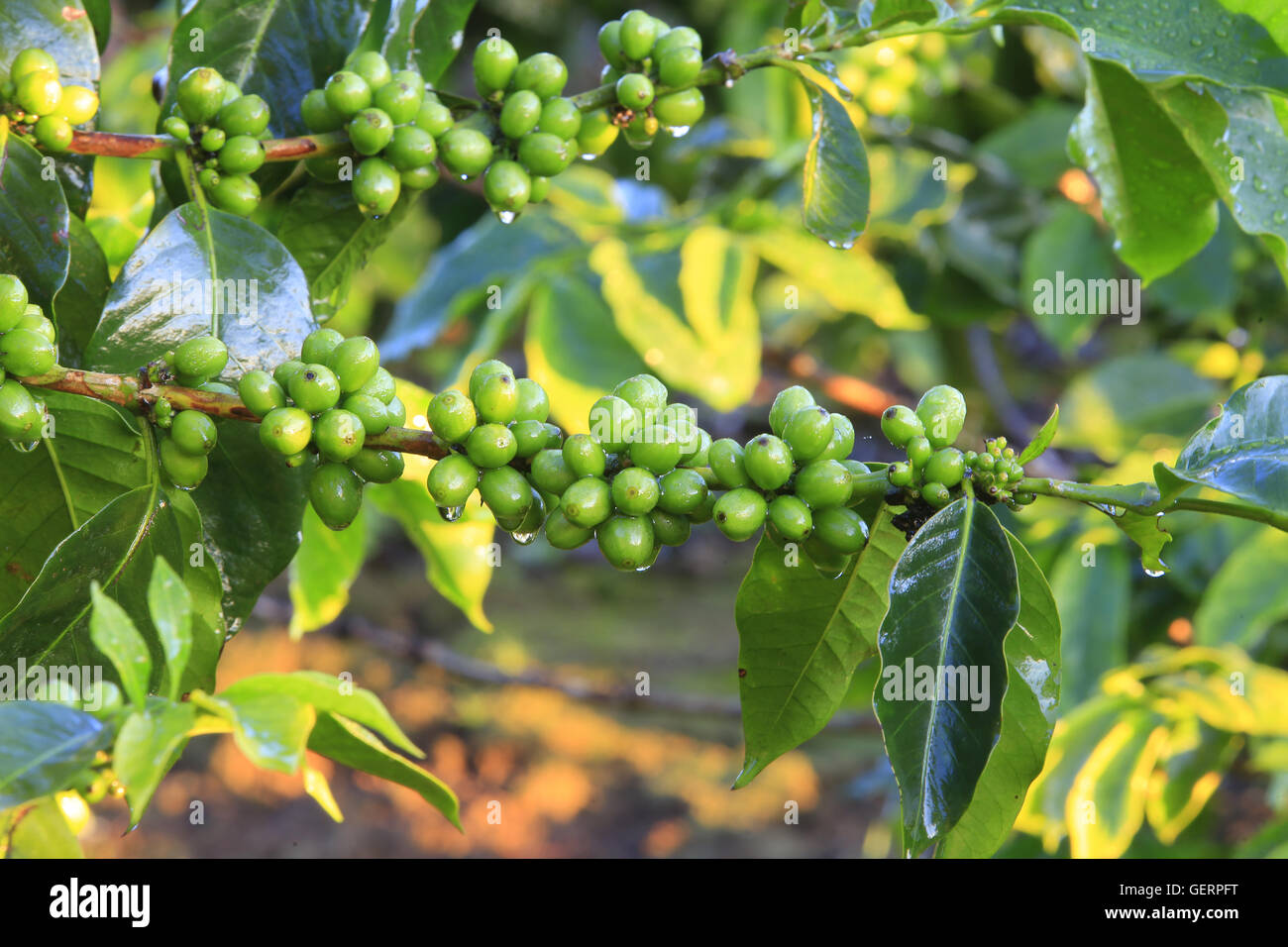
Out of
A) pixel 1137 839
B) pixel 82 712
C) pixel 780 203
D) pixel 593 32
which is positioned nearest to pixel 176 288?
pixel 82 712

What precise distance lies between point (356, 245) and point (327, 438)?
0.31 meters

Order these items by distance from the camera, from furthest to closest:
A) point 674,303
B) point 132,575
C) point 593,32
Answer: point 593,32
point 674,303
point 132,575

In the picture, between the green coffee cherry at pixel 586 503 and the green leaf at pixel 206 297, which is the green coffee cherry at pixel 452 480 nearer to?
the green coffee cherry at pixel 586 503

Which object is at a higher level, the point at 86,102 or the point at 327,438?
the point at 86,102

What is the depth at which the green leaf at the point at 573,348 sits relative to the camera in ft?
5.46

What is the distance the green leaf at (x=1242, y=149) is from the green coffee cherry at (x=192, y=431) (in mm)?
771

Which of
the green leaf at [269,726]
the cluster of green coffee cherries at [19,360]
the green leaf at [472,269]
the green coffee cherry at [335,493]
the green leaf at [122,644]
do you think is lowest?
the green leaf at [269,726]

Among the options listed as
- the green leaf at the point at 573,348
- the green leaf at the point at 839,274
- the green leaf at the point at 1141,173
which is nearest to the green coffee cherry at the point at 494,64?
the green leaf at the point at 1141,173

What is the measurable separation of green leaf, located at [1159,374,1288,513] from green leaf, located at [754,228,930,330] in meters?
1.12

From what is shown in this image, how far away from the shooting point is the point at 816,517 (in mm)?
706

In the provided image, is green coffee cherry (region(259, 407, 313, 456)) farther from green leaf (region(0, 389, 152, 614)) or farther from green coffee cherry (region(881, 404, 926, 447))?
green coffee cherry (region(881, 404, 926, 447))

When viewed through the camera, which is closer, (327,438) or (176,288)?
(327,438)

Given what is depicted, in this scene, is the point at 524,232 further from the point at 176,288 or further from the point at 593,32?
the point at 593,32

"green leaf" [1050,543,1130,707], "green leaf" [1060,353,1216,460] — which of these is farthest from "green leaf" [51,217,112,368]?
"green leaf" [1060,353,1216,460]
